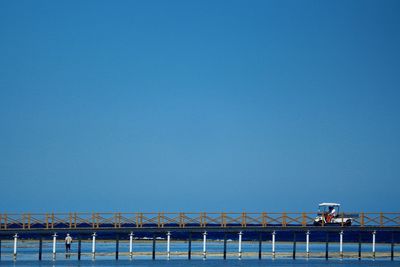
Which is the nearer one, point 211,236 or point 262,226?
point 262,226

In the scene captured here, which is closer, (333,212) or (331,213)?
(331,213)

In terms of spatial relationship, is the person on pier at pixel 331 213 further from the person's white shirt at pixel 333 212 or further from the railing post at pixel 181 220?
the railing post at pixel 181 220

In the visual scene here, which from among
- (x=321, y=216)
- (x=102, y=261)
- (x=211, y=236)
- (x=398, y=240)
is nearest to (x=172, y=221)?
(x=102, y=261)

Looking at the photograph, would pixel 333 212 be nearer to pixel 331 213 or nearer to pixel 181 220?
pixel 331 213

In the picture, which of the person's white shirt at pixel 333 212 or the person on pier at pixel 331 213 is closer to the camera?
the person on pier at pixel 331 213

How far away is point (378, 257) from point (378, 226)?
7.52 meters

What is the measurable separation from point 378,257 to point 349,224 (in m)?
7.21

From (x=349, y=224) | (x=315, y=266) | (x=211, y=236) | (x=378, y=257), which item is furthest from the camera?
(x=211, y=236)

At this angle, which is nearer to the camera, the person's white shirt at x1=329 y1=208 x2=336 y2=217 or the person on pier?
the person on pier

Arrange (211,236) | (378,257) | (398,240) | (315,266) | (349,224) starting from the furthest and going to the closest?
(211,236) → (398,240) → (378,257) → (349,224) → (315,266)

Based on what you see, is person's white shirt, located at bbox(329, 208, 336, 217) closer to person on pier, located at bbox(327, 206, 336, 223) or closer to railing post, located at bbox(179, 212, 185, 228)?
person on pier, located at bbox(327, 206, 336, 223)

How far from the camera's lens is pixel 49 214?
67.9 m

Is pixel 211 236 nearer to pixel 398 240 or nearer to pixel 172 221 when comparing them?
pixel 398 240

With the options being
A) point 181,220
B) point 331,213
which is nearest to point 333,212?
point 331,213
